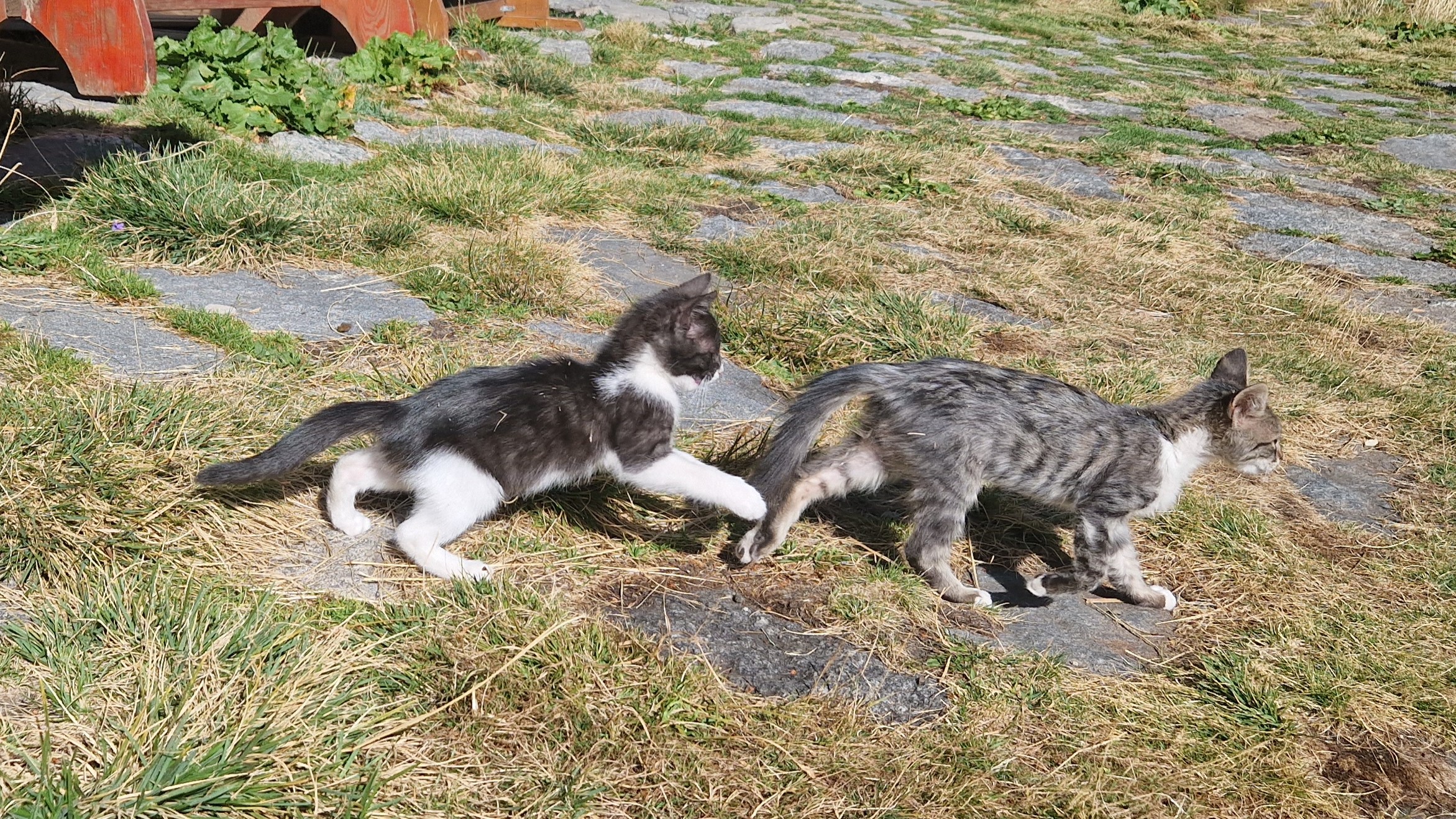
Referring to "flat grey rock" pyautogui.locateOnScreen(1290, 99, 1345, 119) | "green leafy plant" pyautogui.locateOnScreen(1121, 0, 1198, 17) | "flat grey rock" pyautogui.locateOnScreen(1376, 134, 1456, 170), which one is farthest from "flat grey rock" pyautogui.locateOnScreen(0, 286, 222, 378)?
"green leafy plant" pyautogui.locateOnScreen(1121, 0, 1198, 17)

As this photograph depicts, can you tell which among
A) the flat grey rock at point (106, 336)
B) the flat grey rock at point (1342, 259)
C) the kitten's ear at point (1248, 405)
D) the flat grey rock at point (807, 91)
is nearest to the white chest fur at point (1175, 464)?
the kitten's ear at point (1248, 405)

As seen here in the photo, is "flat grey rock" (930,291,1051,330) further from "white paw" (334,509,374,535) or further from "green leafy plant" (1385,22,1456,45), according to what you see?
"green leafy plant" (1385,22,1456,45)

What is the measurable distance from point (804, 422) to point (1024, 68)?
1149cm

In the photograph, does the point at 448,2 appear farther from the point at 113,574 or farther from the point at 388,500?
the point at 113,574

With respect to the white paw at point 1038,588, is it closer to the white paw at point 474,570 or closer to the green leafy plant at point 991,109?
the white paw at point 474,570

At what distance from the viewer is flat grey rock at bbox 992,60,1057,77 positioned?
528 inches

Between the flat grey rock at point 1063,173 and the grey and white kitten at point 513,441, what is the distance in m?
5.65

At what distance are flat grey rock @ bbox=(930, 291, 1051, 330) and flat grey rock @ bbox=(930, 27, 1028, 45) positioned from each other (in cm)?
1058

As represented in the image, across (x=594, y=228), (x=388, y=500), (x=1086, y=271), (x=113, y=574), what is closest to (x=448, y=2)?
(x=594, y=228)

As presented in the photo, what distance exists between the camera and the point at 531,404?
11.1 ft

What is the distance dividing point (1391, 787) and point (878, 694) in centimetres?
138

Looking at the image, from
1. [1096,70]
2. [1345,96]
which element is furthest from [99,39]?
[1345,96]

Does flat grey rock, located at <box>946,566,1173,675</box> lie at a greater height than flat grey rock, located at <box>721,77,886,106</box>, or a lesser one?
lesser

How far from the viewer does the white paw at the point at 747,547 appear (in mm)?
3572
